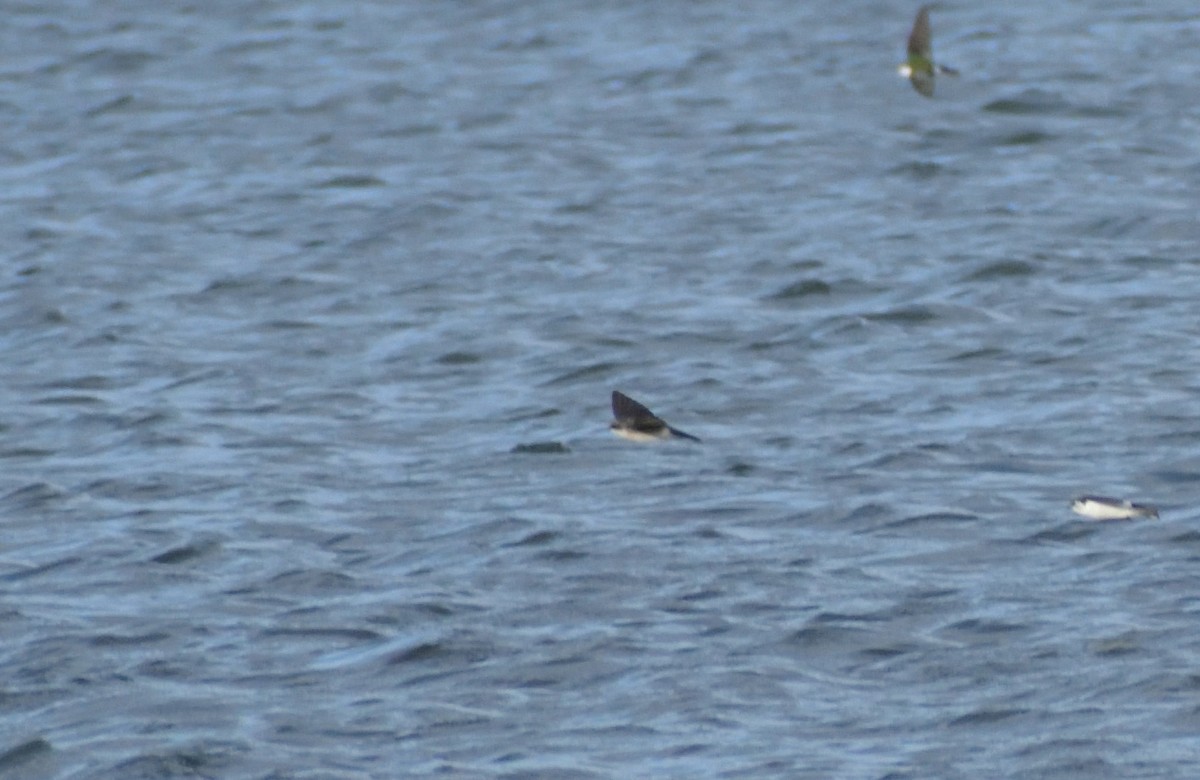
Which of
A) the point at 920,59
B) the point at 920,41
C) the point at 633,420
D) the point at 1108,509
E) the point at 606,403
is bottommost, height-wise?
the point at 606,403

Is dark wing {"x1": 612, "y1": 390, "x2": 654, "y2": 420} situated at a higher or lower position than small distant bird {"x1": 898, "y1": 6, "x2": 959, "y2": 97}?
lower

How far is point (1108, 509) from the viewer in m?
8.91

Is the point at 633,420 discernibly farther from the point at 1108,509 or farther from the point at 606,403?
the point at 606,403

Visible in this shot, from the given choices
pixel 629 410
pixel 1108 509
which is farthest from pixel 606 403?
pixel 1108 509

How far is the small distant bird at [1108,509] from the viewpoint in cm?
891

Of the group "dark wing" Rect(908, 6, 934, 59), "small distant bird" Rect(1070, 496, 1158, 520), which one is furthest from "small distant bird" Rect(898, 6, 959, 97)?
"small distant bird" Rect(1070, 496, 1158, 520)

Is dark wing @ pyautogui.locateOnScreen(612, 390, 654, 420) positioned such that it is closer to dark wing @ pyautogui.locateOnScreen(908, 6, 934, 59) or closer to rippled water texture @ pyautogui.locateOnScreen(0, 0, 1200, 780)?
rippled water texture @ pyautogui.locateOnScreen(0, 0, 1200, 780)

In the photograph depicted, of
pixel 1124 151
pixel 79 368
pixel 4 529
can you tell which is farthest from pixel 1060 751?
pixel 1124 151

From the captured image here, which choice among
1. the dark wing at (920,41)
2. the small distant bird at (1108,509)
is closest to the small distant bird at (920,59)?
the dark wing at (920,41)

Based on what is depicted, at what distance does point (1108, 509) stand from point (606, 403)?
10.3 ft

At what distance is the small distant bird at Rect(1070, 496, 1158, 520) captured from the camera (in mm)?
8906

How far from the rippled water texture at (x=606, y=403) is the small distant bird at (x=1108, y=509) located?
0.06 m

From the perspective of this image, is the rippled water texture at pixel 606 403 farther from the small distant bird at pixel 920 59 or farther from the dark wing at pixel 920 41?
the dark wing at pixel 920 41

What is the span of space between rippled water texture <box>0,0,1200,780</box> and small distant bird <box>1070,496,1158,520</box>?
64 mm
